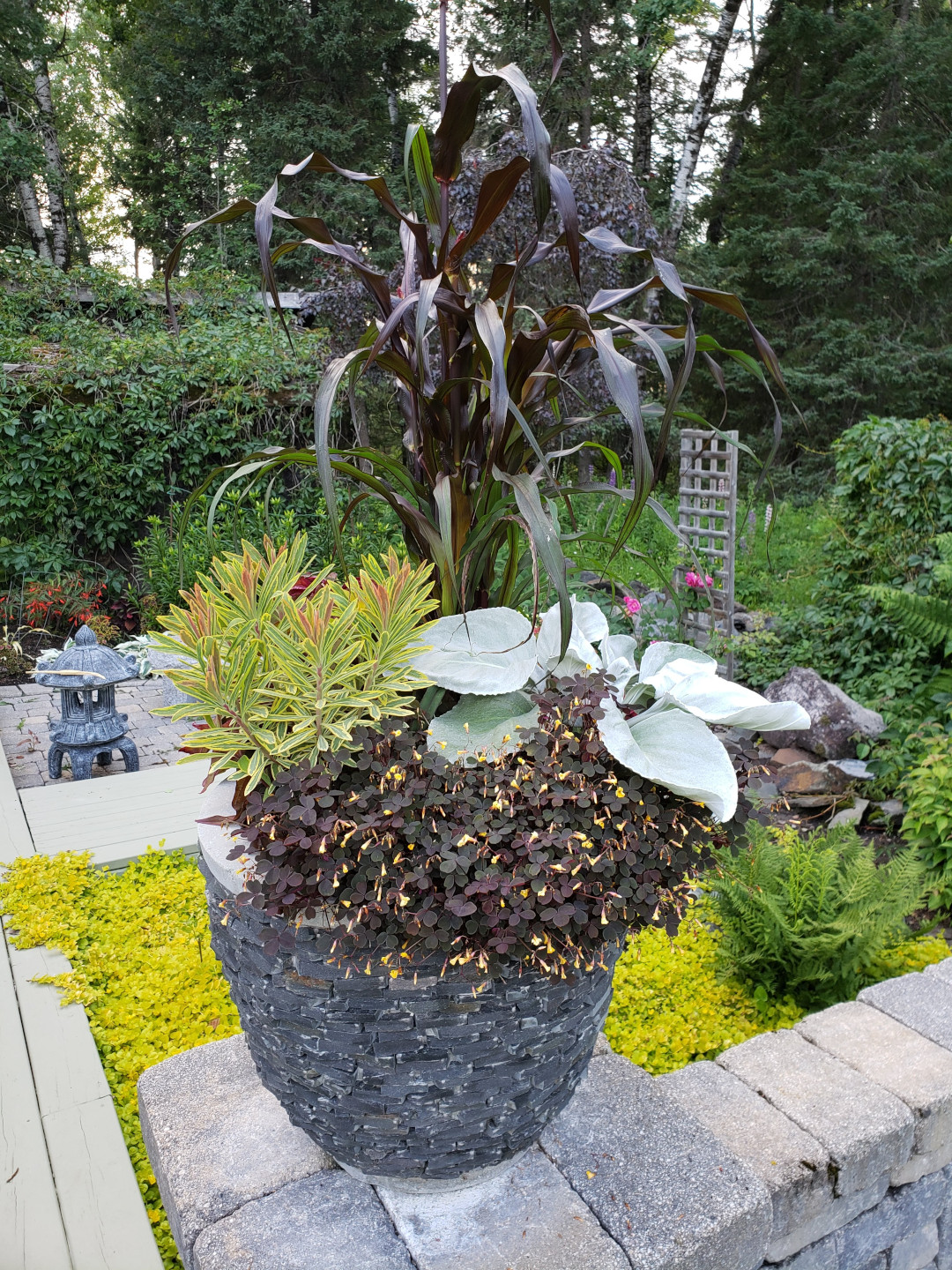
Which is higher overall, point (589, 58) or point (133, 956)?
point (589, 58)

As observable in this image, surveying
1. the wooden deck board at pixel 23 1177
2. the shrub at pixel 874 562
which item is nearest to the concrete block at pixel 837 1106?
the wooden deck board at pixel 23 1177

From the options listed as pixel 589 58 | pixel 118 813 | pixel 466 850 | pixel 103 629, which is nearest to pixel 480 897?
pixel 466 850

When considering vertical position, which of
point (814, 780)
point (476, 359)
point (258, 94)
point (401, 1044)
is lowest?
point (814, 780)

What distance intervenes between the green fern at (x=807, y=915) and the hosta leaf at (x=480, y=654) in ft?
3.85

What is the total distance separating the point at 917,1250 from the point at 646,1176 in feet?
2.73

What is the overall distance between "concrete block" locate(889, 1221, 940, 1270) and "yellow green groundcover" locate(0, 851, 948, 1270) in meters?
0.49

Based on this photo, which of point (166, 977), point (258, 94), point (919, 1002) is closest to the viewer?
point (919, 1002)

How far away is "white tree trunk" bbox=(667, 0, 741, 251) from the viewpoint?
31.2ft

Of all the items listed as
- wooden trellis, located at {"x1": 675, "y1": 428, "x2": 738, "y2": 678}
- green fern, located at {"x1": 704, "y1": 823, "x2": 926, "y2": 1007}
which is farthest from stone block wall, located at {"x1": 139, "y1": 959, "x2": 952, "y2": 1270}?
wooden trellis, located at {"x1": 675, "y1": 428, "x2": 738, "y2": 678}

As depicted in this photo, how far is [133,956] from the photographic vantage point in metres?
2.18

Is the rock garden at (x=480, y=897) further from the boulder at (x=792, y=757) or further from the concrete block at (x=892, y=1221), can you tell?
the boulder at (x=792, y=757)

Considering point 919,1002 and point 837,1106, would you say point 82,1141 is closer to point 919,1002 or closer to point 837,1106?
point 837,1106

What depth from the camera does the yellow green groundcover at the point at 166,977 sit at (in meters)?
1.89

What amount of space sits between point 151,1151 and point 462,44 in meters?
14.0
